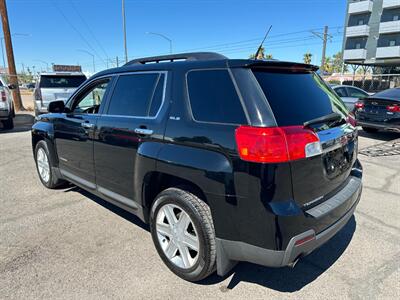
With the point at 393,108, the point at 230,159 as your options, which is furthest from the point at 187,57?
the point at 393,108

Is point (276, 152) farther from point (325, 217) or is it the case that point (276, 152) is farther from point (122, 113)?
point (122, 113)

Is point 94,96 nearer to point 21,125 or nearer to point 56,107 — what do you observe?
point 56,107

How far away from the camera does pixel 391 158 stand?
6797 mm

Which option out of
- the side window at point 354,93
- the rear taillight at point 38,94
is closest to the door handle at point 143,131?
the rear taillight at point 38,94

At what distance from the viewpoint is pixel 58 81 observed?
36.0 ft

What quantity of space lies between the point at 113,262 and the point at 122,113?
148cm

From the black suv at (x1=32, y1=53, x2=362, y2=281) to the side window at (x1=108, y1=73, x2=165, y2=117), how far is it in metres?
0.01

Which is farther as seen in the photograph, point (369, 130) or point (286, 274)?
Answer: point (369, 130)

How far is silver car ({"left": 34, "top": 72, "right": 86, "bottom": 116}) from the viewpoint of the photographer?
10648 mm

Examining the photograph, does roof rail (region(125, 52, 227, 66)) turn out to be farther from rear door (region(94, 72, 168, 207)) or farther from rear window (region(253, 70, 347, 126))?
rear window (region(253, 70, 347, 126))

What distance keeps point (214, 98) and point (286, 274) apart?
1685mm

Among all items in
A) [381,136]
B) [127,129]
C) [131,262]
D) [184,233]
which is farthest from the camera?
[381,136]

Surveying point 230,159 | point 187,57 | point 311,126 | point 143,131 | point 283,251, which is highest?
point 187,57

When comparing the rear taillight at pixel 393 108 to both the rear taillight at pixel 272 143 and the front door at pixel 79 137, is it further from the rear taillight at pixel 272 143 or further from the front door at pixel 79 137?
the front door at pixel 79 137
